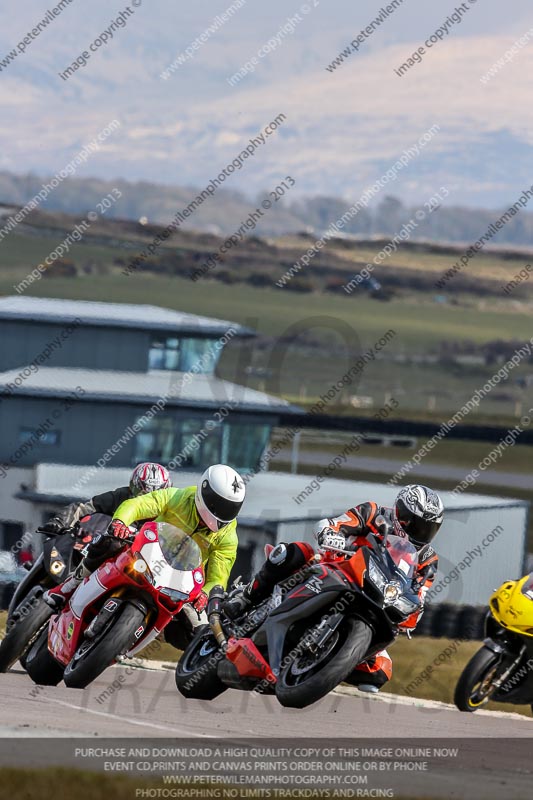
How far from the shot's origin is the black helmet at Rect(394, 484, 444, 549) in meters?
10.7

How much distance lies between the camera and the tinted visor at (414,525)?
10.7 m

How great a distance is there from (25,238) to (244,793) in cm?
14844

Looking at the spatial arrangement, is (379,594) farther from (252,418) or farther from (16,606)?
(252,418)

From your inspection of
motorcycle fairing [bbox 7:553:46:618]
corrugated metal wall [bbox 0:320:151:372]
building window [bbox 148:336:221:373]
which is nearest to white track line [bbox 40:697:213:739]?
motorcycle fairing [bbox 7:553:46:618]

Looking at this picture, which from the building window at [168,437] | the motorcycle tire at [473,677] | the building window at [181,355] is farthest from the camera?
the building window at [181,355]

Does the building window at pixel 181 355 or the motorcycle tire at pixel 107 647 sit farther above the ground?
the building window at pixel 181 355

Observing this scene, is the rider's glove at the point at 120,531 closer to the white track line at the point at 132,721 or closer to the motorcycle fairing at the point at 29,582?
the white track line at the point at 132,721

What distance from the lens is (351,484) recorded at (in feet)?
160

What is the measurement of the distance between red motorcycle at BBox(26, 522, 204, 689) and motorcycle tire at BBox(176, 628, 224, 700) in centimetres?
62

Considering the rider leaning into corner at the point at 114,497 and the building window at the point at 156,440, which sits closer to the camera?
the rider leaning into corner at the point at 114,497

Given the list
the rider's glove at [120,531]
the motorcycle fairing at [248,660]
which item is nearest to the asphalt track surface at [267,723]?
the motorcycle fairing at [248,660]

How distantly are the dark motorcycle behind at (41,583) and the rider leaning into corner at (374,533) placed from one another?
177 centimetres

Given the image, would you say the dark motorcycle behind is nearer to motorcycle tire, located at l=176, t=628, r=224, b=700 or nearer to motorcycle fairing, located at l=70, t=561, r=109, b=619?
motorcycle fairing, located at l=70, t=561, r=109, b=619

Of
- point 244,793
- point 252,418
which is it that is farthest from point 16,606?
point 252,418
